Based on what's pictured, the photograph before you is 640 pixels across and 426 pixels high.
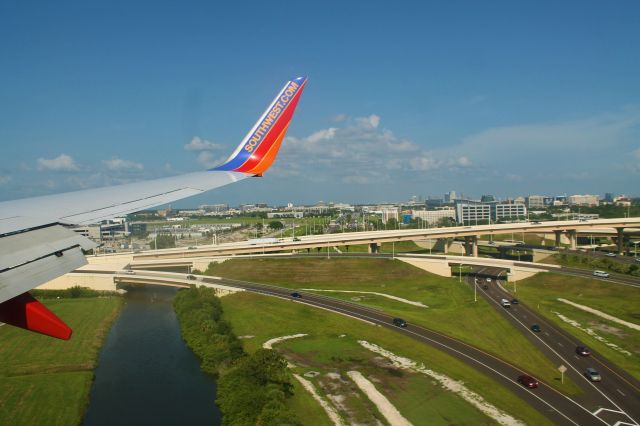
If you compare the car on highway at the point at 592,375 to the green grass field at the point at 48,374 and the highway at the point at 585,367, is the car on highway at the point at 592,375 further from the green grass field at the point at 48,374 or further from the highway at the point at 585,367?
the green grass field at the point at 48,374

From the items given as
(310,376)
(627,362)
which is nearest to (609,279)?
(627,362)

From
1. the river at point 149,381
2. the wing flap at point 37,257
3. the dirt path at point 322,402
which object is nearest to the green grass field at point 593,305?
the dirt path at point 322,402

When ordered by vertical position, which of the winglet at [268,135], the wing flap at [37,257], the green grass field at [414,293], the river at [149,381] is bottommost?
the river at [149,381]

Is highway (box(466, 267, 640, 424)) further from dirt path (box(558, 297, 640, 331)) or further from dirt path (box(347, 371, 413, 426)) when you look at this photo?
dirt path (box(347, 371, 413, 426))

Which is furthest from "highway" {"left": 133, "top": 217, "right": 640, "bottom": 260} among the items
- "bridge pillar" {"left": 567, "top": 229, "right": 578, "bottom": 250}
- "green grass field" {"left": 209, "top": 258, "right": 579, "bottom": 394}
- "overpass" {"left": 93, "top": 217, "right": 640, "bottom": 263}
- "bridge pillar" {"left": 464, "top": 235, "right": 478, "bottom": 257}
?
"green grass field" {"left": 209, "top": 258, "right": 579, "bottom": 394}

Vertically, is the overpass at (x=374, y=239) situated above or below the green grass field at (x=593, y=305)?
above

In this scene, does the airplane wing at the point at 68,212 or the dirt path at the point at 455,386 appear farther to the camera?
the dirt path at the point at 455,386
